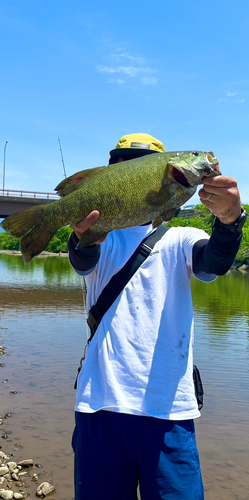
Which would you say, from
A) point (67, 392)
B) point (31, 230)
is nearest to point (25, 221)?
point (31, 230)

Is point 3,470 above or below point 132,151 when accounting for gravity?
below

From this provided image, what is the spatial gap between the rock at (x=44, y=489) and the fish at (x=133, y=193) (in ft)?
14.6

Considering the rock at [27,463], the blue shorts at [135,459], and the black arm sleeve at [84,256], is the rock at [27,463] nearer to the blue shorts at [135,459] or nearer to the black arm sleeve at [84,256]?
the blue shorts at [135,459]

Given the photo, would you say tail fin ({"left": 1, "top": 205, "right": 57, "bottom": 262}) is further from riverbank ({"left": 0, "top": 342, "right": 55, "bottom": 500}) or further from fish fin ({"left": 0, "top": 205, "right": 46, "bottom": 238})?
riverbank ({"left": 0, "top": 342, "right": 55, "bottom": 500})

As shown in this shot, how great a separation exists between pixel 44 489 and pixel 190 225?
68.9 metres

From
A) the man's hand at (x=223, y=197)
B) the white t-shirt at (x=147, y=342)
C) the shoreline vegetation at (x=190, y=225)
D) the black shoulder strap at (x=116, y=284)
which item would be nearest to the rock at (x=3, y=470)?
the white t-shirt at (x=147, y=342)

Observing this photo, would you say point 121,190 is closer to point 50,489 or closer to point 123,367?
point 123,367

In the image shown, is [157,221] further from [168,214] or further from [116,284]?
[116,284]

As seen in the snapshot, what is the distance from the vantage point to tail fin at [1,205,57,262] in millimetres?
3100

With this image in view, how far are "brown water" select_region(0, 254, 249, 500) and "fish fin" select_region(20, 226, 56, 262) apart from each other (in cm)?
451

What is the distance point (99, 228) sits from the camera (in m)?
2.96

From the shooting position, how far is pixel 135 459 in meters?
2.83

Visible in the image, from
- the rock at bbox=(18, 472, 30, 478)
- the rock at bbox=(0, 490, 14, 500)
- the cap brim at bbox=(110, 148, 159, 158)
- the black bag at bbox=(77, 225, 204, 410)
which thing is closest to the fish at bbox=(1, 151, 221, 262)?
the black bag at bbox=(77, 225, 204, 410)

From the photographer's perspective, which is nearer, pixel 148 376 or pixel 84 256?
pixel 148 376
